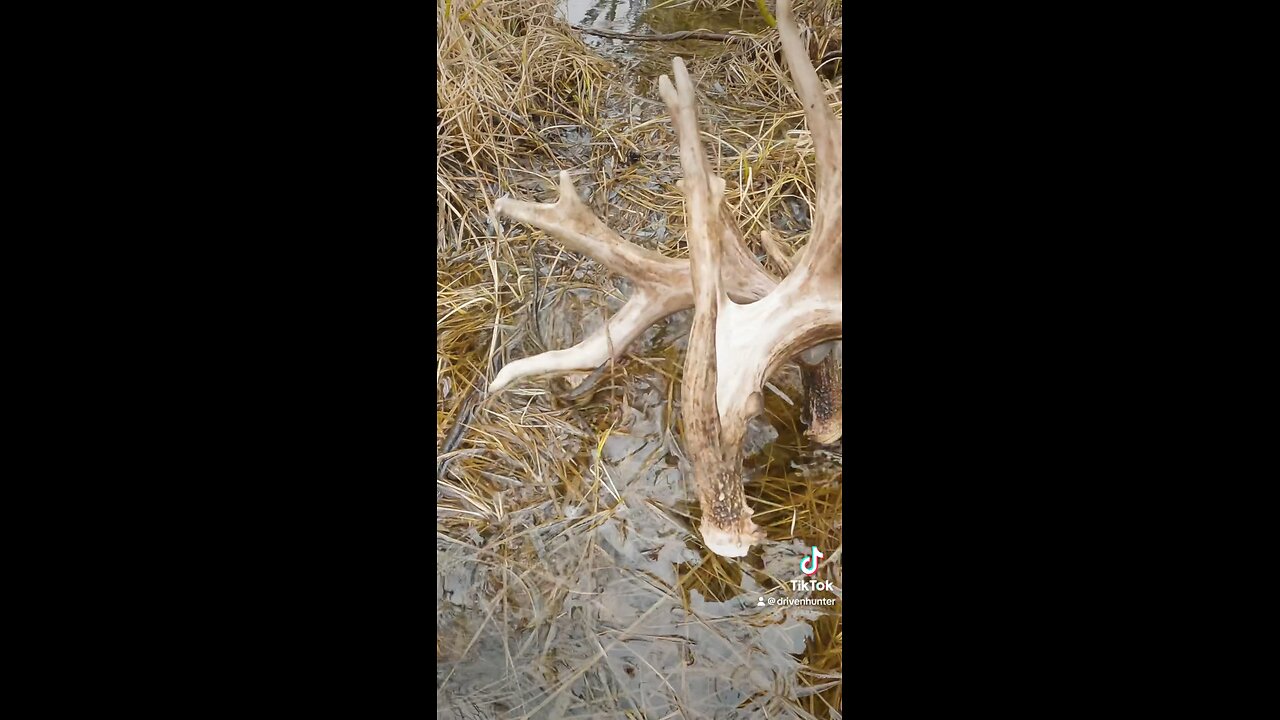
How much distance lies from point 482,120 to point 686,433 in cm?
90

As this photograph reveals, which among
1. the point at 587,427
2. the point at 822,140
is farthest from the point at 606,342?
the point at 822,140

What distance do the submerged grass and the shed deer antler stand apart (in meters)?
0.04

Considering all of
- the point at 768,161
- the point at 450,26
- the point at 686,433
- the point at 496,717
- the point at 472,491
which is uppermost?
the point at 450,26

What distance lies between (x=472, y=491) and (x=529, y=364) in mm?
339

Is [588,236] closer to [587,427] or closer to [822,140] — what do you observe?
[587,427]

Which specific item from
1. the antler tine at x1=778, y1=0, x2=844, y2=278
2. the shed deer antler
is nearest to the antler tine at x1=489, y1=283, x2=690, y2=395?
the shed deer antler

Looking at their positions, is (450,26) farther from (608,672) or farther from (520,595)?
(608,672)

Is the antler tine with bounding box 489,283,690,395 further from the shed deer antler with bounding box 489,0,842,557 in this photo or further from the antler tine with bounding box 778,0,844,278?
the antler tine with bounding box 778,0,844,278

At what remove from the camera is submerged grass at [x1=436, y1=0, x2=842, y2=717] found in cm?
227

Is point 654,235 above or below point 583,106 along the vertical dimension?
below

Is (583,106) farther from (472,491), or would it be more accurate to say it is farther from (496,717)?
(496,717)

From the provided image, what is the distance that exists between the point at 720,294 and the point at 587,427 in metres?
0.45

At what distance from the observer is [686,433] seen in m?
2.27
